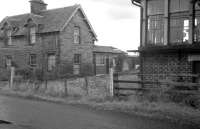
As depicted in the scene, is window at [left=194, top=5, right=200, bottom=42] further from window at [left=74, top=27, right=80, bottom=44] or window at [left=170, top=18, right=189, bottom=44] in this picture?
window at [left=74, top=27, right=80, bottom=44]

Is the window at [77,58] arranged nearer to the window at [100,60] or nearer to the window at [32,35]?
the window at [32,35]

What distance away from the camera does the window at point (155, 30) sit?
16.0m

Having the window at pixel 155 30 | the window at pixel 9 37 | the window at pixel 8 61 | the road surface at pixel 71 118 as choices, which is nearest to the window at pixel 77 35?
the window at pixel 9 37

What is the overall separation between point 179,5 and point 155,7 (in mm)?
1325

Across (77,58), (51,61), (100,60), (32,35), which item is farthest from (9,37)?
(100,60)

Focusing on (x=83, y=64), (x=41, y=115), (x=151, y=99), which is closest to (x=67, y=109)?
(x=41, y=115)

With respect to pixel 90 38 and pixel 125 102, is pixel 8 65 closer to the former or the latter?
pixel 90 38

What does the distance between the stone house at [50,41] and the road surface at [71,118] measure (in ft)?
55.9

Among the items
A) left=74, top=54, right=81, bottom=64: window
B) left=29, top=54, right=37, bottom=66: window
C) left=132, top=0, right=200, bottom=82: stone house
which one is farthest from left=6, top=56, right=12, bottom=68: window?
left=132, top=0, right=200, bottom=82: stone house

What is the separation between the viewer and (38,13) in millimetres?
34469

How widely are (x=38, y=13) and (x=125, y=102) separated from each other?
77.1ft

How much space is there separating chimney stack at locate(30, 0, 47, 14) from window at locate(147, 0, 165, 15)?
20.3 metres

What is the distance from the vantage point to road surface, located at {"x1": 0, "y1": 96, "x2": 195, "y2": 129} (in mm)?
9773

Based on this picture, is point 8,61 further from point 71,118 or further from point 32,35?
point 71,118
